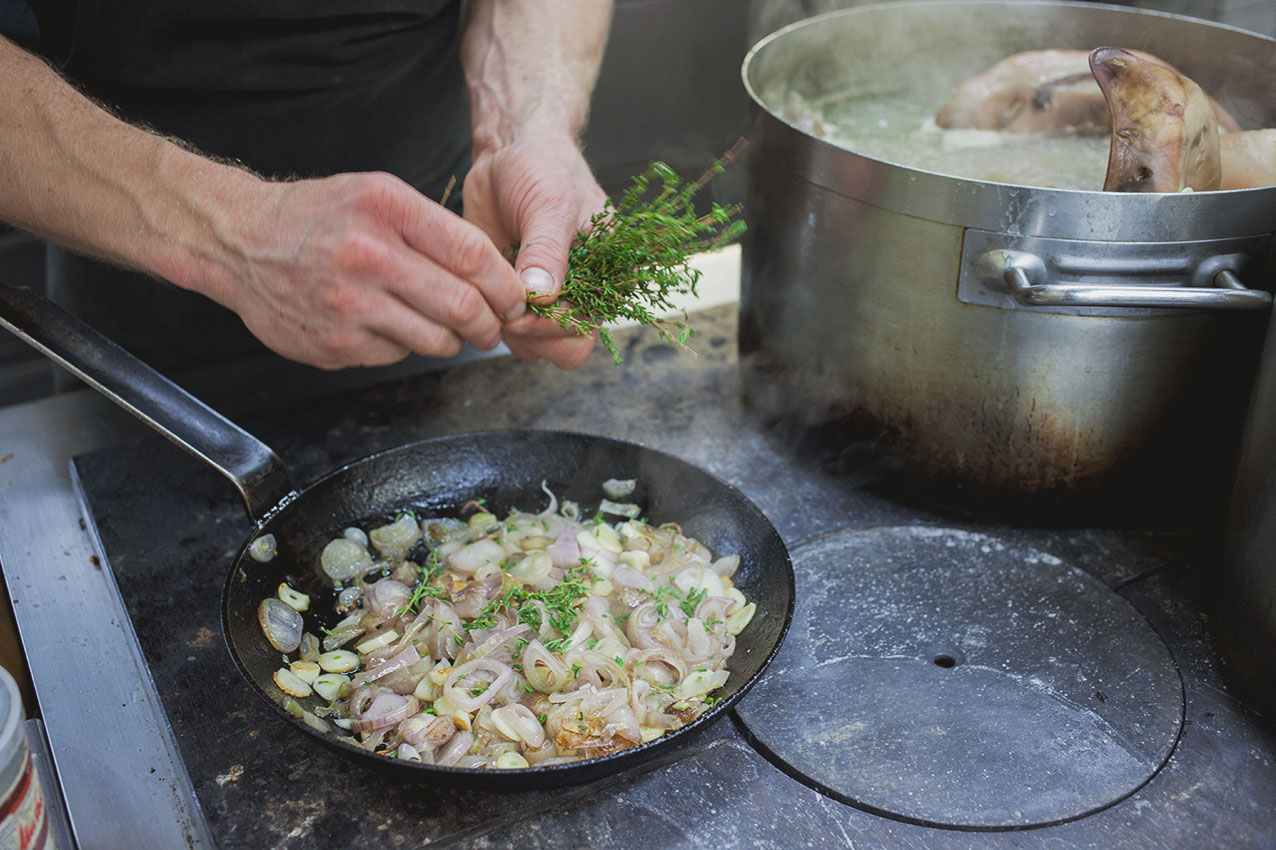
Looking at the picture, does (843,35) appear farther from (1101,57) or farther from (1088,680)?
(1088,680)

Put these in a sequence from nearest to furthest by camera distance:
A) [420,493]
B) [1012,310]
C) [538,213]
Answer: [1012,310], [538,213], [420,493]

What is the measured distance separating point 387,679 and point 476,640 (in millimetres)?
130

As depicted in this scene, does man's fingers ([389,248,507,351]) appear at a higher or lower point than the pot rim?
lower

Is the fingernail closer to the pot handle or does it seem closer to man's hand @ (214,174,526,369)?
man's hand @ (214,174,526,369)

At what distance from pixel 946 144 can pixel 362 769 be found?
161 cm

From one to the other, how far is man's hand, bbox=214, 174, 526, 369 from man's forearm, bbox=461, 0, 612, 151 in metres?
0.60

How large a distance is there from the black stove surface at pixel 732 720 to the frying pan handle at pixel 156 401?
0.77ft

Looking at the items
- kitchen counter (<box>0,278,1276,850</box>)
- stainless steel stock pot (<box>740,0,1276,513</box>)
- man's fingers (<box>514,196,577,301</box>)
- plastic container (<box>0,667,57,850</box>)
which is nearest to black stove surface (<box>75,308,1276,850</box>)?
kitchen counter (<box>0,278,1276,850</box>)

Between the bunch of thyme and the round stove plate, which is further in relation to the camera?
the bunch of thyme

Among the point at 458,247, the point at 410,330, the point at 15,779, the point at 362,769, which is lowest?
the point at 362,769

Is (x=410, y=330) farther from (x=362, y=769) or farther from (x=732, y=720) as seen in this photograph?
(x=732, y=720)

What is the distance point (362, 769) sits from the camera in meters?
1.31

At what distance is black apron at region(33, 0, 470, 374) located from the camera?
6.25 feet

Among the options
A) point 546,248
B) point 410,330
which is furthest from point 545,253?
point 410,330
